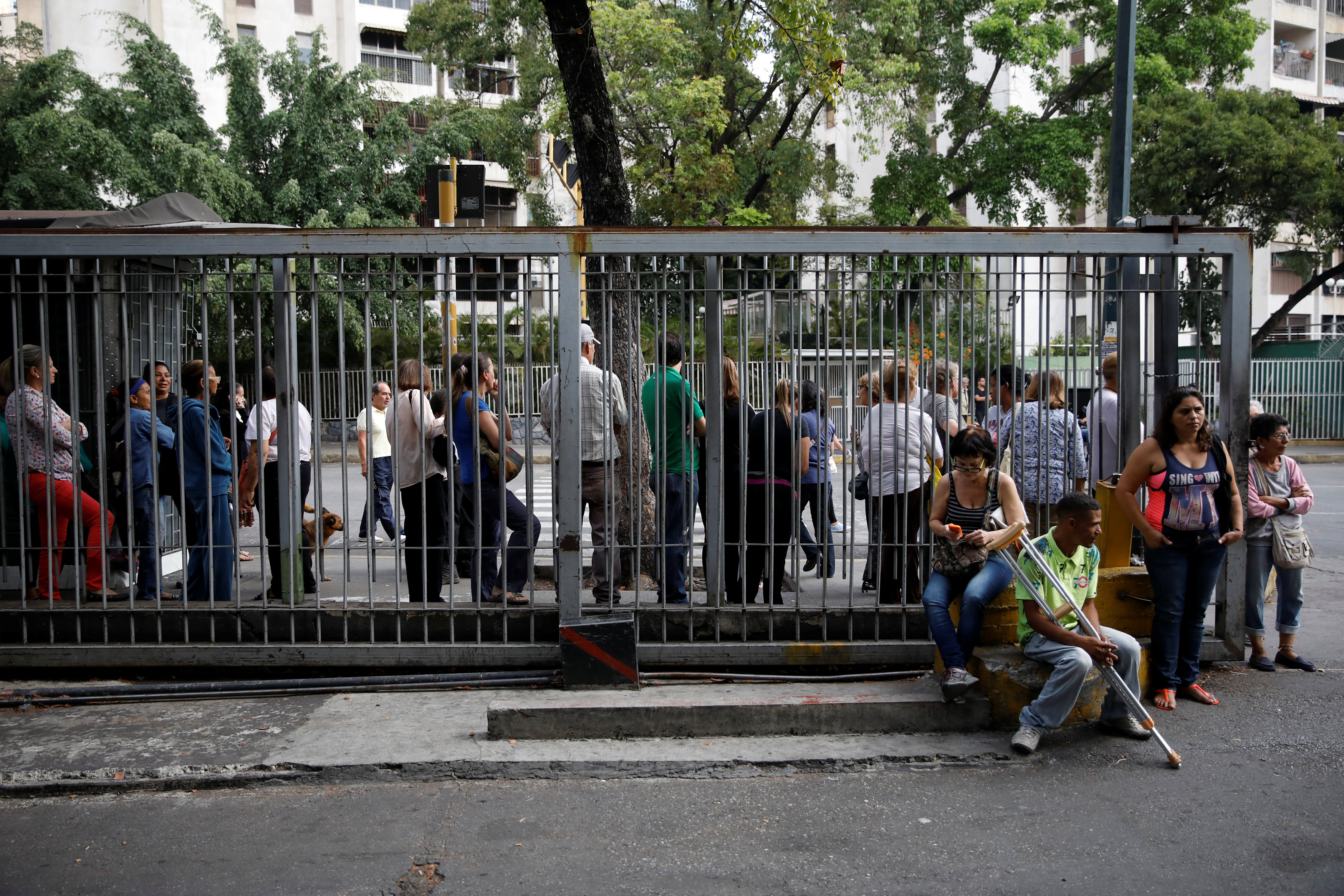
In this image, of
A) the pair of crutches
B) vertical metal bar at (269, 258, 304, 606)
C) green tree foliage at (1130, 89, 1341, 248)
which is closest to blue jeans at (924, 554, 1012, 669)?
the pair of crutches

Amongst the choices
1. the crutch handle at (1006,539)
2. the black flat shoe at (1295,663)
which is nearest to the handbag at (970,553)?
the crutch handle at (1006,539)

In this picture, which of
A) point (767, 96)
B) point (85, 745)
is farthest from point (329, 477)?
point (85, 745)

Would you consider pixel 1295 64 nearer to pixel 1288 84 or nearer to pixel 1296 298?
pixel 1288 84

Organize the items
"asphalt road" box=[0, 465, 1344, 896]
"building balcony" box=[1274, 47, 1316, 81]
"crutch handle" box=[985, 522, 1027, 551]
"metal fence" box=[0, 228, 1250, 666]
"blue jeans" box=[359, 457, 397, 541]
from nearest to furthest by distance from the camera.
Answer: "asphalt road" box=[0, 465, 1344, 896], "crutch handle" box=[985, 522, 1027, 551], "metal fence" box=[0, 228, 1250, 666], "blue jeans" box=[359, 457, 397, 541], "building balcony" box=[1274, 47, 1316, 81]

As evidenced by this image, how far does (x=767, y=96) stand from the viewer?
72.7ft

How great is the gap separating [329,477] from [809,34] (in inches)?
511

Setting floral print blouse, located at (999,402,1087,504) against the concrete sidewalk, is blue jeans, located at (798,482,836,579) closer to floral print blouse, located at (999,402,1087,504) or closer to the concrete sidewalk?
the concrete sidewalk

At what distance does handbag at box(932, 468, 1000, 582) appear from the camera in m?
5.28

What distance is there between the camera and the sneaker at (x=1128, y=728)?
16.4ft

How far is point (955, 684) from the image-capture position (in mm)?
5035

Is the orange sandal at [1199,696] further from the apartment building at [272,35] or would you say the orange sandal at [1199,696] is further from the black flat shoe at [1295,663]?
the apartment building at [272,35]

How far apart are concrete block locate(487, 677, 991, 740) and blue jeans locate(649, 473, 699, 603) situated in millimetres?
929

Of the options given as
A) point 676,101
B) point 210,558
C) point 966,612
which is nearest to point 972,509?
point 966,612

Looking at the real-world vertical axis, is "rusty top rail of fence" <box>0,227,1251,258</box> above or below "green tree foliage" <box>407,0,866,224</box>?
A: below
